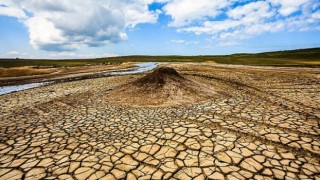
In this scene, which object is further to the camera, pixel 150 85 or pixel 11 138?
pixel 150 85

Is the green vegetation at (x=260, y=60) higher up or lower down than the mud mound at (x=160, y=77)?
lower down

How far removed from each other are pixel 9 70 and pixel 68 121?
106 ft

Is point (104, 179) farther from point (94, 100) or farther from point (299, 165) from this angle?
point (94, 100)

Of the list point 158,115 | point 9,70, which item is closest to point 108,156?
point 158,115

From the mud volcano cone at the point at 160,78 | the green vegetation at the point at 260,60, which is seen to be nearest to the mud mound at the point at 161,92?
the mud volcano cone at the point at 160,78

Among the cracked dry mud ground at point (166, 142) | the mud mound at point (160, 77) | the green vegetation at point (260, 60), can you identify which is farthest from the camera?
the green vegetation at point (260, 60)

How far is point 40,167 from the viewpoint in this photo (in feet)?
15.0

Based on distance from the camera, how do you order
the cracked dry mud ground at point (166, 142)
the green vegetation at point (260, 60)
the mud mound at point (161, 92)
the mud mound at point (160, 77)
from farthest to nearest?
the green vegetation at point (260, 60), the mud mound at point (160, 77), the mud mound at point (161, 92), the cracked dry mud ground at point (166, 142)

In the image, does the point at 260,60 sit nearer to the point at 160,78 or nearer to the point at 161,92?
the point at 160,78

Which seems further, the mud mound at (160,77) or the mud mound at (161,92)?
the mud mound at (160,77)

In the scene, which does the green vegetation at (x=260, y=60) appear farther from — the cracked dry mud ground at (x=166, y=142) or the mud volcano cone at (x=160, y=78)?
the cracked dry mud ground at (x=166, y=142)

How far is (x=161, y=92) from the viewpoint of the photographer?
11.0m

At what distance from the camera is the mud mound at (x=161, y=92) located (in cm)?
1010

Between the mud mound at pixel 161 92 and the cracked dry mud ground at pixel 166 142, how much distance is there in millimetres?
1061
